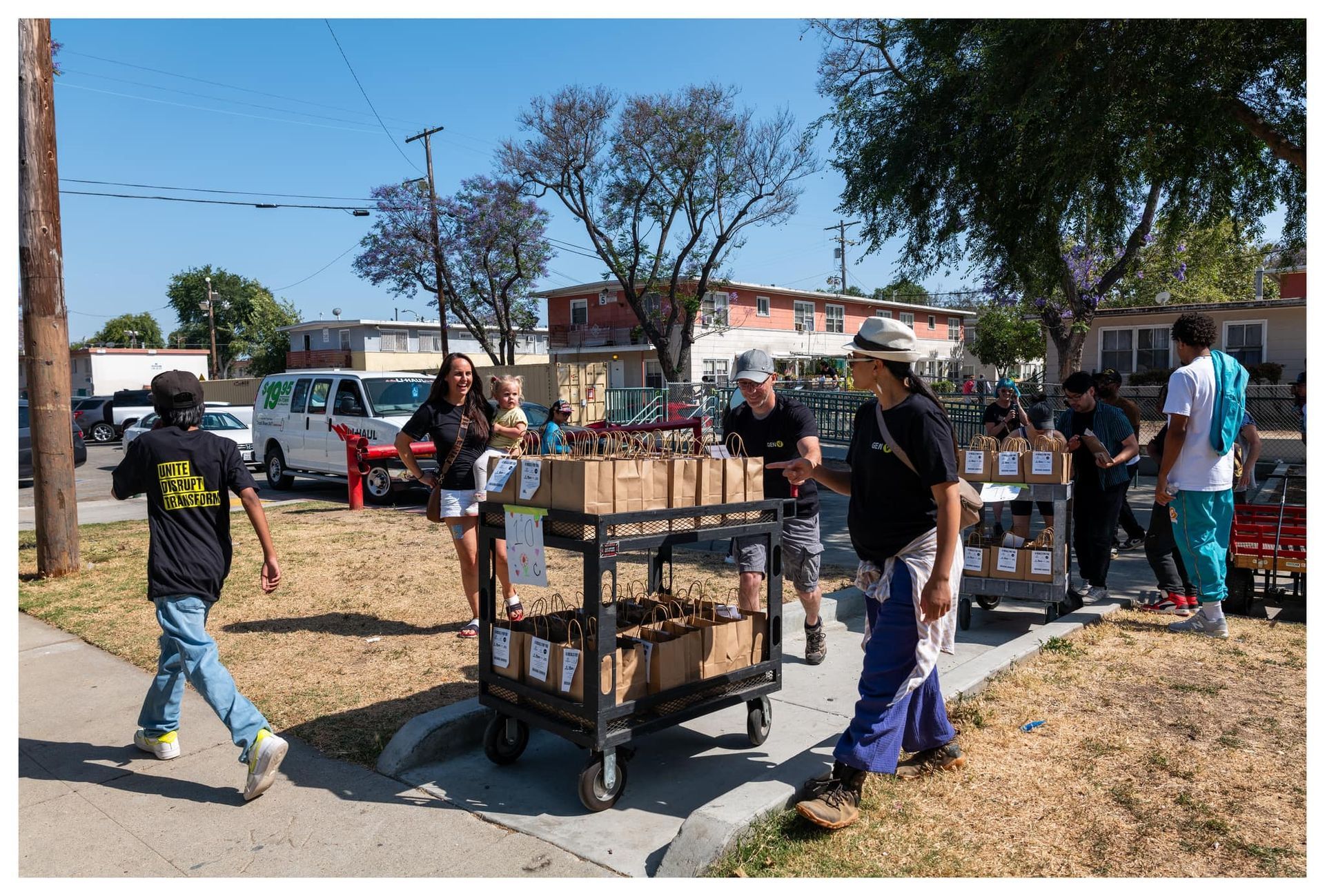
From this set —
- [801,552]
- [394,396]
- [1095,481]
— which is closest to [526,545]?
[801,552]

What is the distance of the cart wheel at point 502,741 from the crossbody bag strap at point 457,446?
2183mm

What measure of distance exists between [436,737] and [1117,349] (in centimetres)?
3184

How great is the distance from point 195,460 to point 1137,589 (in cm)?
714

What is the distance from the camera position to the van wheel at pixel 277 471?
16281 millimetres

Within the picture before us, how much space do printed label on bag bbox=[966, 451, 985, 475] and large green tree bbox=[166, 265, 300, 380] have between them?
7327cm

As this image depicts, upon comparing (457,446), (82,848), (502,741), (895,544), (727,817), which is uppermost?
(457,446)

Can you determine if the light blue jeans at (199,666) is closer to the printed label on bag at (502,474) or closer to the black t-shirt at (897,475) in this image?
the printed label on bag at (502,474)

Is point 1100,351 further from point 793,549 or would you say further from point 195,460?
point 195,460

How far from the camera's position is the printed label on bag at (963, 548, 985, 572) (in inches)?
268

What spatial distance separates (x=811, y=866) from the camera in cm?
331

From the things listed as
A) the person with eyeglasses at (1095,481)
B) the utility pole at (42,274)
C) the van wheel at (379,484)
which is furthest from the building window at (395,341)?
the person with eyeglasses at (1095,481)

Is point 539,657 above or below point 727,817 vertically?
above

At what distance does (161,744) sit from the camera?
4570mm

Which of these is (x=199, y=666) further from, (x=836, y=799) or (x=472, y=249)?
(x=472, y=249)
